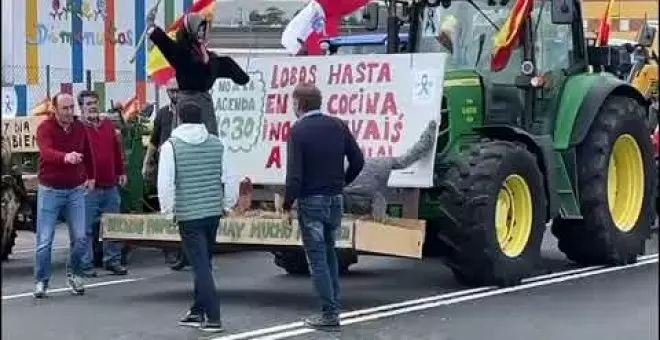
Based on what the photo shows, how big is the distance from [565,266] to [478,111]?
6.73ft

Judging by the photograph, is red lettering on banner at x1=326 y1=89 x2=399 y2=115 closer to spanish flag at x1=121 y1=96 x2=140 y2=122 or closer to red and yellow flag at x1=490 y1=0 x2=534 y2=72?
red and yellow flag at x1=490 y1=0 x2=534 y2=72

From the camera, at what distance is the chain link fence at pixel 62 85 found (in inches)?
691

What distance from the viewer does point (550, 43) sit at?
1284 centimetres

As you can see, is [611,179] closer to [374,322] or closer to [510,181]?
[510,181]

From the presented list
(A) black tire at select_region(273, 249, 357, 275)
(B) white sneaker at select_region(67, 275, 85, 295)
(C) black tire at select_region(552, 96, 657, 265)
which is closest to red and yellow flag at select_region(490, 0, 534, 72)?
(C) black tire at select_region(552, 96, 657, 265)

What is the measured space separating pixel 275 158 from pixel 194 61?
138cm

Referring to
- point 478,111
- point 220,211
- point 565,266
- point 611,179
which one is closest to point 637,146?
point 611,179

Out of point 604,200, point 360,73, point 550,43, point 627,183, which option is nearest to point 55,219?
point 360,73

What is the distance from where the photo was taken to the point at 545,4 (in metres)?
12.6

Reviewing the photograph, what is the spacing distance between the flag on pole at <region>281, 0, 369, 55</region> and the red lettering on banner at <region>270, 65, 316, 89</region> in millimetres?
402

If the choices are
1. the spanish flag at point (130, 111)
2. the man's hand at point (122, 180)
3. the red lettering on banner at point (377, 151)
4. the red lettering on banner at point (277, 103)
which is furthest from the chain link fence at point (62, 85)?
the red lettering on banner at point (377, 151)

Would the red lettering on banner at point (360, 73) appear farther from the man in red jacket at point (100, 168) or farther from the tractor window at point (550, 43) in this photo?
the man in red jacket at point (100, 168)

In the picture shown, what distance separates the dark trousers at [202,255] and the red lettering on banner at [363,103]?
239 centimetres

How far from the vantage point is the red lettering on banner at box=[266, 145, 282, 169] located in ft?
38.7
